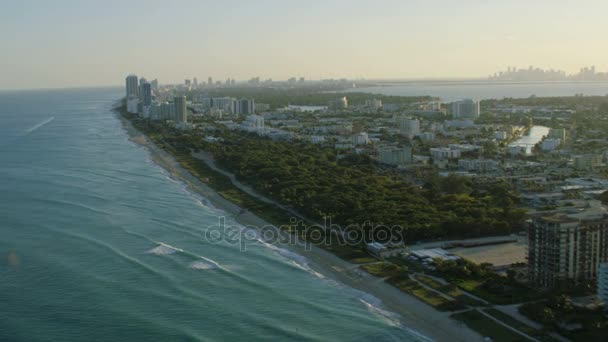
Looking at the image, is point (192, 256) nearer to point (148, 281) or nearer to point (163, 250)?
point (163, 250)

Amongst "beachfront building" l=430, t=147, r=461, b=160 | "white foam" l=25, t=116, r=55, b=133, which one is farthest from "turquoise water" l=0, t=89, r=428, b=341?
"white foam" l=25, t=116, r=55, b=133

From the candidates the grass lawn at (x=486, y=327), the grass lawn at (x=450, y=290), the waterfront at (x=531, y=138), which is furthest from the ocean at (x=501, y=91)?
the grass lawn at (x=486, y=327)

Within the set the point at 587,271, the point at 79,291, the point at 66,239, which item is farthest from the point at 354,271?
the point at 66,239

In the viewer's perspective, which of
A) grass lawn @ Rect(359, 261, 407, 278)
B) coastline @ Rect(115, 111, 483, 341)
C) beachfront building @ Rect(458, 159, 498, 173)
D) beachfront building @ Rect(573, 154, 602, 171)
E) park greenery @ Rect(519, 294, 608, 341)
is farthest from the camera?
beachfront building @ Rect(458, 159, 498, 173)

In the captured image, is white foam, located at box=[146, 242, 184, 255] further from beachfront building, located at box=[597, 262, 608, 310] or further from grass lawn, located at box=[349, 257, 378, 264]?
beachfront building, located at box=[597, 262, 608, 310]

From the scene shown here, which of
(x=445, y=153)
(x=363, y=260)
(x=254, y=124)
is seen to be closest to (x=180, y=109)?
(x=254, y=124)
